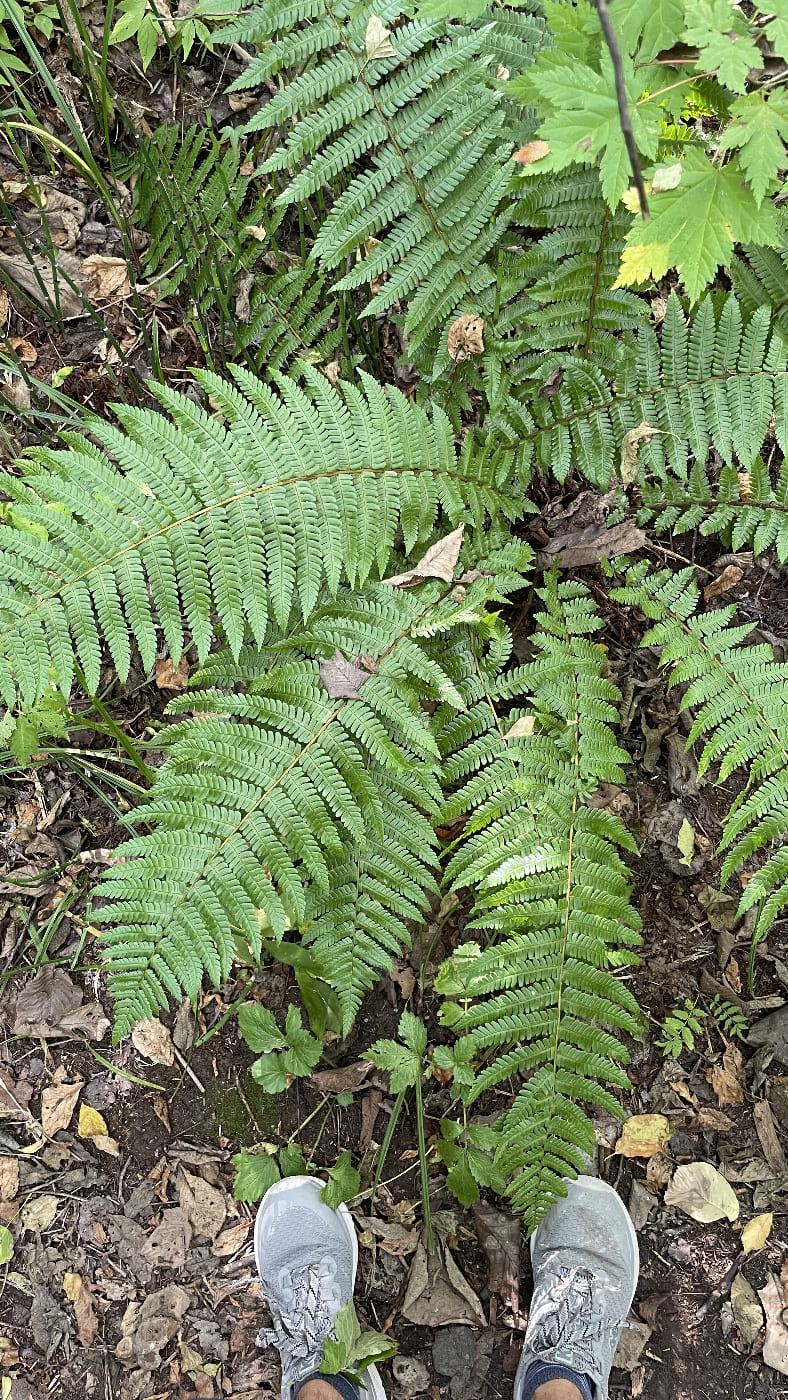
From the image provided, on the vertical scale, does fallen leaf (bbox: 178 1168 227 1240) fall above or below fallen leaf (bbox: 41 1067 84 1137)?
below

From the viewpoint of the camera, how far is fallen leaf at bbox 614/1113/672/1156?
128 inches

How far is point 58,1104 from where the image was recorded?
3.41 m

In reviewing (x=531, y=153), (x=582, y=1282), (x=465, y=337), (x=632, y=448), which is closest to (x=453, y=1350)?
(x=582, y=1282)

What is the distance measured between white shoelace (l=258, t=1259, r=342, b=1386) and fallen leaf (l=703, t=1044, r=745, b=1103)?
1.48m

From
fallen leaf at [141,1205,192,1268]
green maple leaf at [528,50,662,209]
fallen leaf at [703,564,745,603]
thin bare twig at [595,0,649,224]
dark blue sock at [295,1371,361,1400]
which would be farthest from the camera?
fallen leaf at [703,564,745,603]

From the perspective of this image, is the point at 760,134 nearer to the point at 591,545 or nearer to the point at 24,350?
the point at 591,545

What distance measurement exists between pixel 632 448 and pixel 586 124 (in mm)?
1133

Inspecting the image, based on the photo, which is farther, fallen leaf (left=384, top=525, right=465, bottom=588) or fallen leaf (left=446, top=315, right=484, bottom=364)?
fallen leaf (left=446, top=315, right=484, bottom=364)

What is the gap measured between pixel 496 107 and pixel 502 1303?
13.2 ft

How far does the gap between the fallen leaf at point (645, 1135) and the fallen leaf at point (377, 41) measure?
3557mm

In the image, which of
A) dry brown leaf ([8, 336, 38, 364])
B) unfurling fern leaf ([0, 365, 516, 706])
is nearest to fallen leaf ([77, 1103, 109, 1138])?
unfurling fern leaf ([0, 365, 516, 706])

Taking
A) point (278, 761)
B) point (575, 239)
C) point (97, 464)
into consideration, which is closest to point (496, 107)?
point (575, 239)

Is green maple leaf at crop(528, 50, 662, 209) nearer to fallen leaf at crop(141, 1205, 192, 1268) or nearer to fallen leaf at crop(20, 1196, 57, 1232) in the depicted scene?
fallen leaf at crop(141, 1205, 192, 1268)

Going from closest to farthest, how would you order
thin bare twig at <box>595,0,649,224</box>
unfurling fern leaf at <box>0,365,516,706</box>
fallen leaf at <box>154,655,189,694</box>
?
thin bare twig at <box>595,0,649,224</box> < unfurling fern leaf at <box>0,365,516,706</box> < fallen leaf at <box>154,655,189,694</box>
